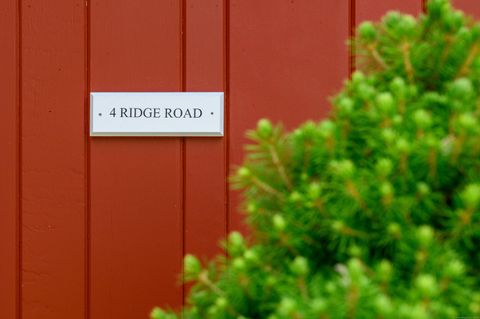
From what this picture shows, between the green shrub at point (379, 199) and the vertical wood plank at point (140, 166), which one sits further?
the vertical wood plank at point (140, 166)

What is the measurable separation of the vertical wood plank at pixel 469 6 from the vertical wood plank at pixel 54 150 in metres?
1.07

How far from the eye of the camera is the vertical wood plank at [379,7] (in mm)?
1987

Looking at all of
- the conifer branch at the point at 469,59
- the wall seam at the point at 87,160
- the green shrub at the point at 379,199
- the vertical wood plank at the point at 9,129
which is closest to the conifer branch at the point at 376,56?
the green shrub at the point at 379,199

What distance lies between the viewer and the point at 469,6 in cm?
198

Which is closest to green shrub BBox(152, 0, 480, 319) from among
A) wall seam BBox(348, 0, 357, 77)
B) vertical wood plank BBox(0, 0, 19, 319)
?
wall seam BBox(348, 0, 357, 77)

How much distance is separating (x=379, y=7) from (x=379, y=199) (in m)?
1.10

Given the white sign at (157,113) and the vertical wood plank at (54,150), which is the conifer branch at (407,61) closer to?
the white sign at (157,113)

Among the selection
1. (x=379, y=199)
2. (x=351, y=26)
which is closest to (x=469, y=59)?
(x=379, y=199)

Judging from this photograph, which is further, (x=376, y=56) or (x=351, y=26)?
(x=351, y=26)

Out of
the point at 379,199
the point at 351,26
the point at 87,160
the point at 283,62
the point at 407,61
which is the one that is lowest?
the point at 379,199

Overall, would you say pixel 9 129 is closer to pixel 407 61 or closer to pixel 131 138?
pixel 131 138

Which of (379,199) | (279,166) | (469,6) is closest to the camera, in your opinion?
(379,199)

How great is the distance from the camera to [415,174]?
3.44ft

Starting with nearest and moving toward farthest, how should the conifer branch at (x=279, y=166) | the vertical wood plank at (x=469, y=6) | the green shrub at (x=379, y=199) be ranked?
1. the green shrub at (x=379, y=199)
2. the conifer branch at (x=279, y=166)
3. the vertical wood plank at (x=469, y=6)
